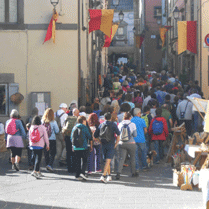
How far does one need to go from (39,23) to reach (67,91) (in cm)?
231

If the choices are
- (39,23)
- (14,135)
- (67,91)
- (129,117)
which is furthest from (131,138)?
(39,23)

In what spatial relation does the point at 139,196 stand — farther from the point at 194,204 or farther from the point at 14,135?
the point at 14,135

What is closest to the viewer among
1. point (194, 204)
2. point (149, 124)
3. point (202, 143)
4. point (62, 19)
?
point (194, 204)

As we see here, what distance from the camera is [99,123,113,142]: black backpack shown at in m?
11.2

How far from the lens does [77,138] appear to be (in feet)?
36.9

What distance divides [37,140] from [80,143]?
1012 millimetres

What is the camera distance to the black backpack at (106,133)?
1120 cm

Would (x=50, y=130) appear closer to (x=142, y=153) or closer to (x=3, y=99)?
(x=142, y=153)

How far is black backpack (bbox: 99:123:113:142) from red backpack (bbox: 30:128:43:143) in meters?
1.42

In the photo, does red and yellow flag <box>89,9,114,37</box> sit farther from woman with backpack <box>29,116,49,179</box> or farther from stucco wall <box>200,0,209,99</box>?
stucco wall <box>200,0,209,99</box>

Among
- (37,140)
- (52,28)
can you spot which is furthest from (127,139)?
(52,28)

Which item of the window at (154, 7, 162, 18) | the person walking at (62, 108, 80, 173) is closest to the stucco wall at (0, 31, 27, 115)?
the person walking at (62, 108, 80, 173)

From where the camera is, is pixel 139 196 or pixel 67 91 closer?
pixel 139 196

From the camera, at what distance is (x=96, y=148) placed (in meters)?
12.3
